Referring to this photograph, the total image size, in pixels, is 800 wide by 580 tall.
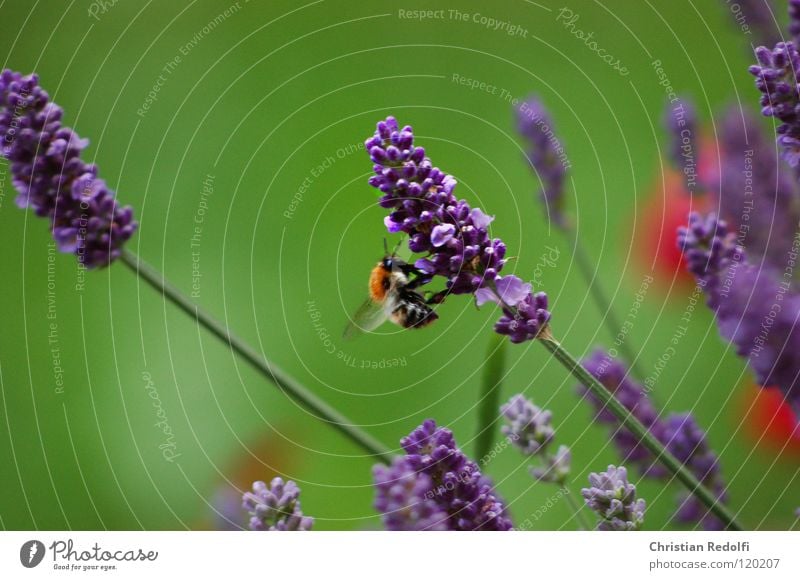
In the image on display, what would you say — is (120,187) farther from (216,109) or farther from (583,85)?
(583,85)

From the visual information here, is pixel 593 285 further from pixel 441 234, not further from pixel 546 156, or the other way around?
pixel 441 234

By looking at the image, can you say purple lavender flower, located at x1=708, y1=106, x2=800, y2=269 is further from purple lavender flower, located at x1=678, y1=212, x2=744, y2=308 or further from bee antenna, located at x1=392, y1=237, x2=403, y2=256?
bee antenna, located at x1=392, y1=237, x2=403, y2=256

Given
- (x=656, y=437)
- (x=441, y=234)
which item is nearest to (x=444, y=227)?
(x=441, y=234)

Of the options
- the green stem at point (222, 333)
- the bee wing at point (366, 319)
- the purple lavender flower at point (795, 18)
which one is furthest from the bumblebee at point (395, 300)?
the purple lavender flower at point (795, 18)

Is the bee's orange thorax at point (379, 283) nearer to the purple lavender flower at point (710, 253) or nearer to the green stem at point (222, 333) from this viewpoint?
the green stem at point (222, 333)

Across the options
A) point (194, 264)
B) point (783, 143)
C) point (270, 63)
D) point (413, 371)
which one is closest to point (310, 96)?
point (270, 63)
